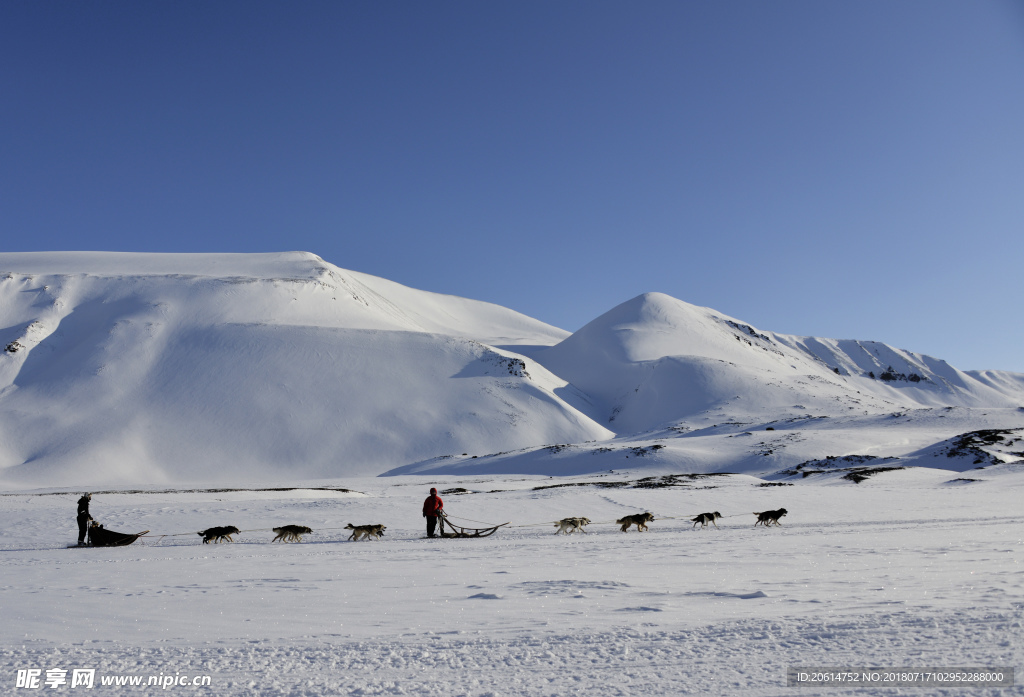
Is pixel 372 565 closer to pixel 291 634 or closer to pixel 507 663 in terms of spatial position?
pixel 291 634

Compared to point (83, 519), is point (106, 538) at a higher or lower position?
lower

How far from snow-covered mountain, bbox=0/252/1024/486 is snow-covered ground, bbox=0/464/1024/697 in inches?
1475

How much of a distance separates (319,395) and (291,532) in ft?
202

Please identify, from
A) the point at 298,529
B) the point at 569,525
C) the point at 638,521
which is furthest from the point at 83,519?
the point at 638,521

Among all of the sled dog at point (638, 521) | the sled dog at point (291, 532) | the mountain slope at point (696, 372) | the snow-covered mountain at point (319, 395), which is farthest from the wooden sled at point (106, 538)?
the mountain slope at point (696, 372)

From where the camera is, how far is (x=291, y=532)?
1625 centimetres

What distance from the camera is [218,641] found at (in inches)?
279

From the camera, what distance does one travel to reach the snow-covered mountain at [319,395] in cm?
5959

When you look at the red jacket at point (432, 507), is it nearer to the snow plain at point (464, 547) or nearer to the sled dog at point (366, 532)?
the snow plain at point (464, 547)

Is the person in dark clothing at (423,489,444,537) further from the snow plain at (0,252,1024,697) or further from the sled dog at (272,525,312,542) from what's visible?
the sled dog at (272,525,312,542)

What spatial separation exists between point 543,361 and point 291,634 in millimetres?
120052

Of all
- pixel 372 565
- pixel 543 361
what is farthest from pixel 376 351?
pixel 372 565

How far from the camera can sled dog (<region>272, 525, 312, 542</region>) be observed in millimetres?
16203

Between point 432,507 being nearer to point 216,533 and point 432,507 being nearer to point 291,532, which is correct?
point 291,532
